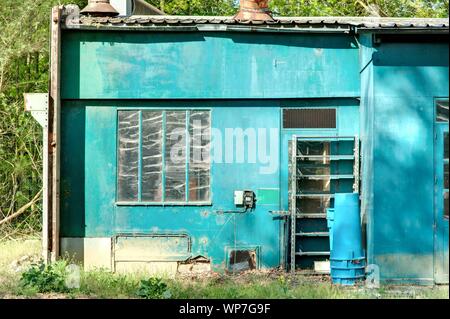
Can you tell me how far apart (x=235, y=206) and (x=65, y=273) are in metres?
3.14

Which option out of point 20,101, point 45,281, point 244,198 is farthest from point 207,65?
point 20,101

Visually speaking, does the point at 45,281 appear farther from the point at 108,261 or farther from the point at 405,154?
the point at 405,154

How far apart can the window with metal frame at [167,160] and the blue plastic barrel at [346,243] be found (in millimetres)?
2401

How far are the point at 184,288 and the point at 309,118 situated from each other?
3666 mm

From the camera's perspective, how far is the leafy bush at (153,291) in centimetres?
1139

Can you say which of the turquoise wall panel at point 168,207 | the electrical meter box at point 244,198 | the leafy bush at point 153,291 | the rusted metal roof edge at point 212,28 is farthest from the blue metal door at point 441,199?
the leafy bush at point 153,291

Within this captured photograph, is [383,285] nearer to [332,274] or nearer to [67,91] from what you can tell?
[332,274]

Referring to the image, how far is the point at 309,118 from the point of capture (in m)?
13.9

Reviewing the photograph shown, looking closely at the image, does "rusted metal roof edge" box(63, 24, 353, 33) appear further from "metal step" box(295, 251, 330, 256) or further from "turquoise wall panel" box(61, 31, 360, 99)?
"metal step" box(295, 251, 330, 256)

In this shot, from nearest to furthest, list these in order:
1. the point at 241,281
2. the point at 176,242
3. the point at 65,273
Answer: the point at 65,273 < the point at 241,281 < the point at 176,242

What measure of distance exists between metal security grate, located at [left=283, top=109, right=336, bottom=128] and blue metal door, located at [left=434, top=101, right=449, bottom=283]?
202cm

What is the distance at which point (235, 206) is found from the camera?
13.9 meters
